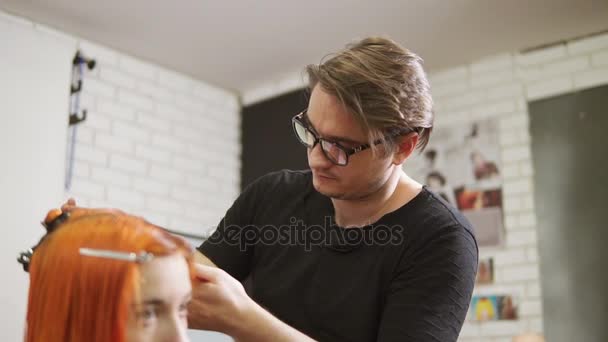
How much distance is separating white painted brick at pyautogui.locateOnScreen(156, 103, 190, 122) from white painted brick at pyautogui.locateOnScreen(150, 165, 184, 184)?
12.4 inches

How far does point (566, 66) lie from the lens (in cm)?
371

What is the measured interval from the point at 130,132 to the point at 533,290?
234cm

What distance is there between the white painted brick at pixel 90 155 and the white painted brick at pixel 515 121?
217 cm

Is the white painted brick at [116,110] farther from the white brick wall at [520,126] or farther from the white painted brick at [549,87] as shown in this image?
the white painted brick at [549,87]

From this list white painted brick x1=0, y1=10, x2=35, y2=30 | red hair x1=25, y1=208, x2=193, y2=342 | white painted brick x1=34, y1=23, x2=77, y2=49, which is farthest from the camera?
white painted brick x1=34, y1=23, x2=77, y2=49

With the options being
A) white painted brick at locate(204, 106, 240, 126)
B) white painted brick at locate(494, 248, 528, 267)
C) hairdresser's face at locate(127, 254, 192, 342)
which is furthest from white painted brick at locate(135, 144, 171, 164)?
hairdresser's face at locate(127, 254, 192, 342)

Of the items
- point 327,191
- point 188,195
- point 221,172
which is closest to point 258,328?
point 327,191

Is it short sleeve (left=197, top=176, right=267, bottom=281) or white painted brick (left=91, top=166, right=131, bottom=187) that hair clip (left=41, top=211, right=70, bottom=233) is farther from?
white painted brick (left=91, top=166, right=131, bottom=187)

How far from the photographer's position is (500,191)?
3791 mm

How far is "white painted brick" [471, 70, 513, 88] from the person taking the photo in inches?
153

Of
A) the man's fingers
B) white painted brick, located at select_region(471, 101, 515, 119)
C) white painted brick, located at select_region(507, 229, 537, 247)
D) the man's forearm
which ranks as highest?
white painted brick, located at select_region(471, 101, 515, 119)

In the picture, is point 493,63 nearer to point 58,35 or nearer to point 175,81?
point 175,81

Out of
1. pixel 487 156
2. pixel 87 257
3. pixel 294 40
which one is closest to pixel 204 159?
pixel 294 40

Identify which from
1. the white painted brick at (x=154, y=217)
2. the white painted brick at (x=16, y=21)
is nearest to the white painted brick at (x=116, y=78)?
the white painted brick at (x=16, y=21)
